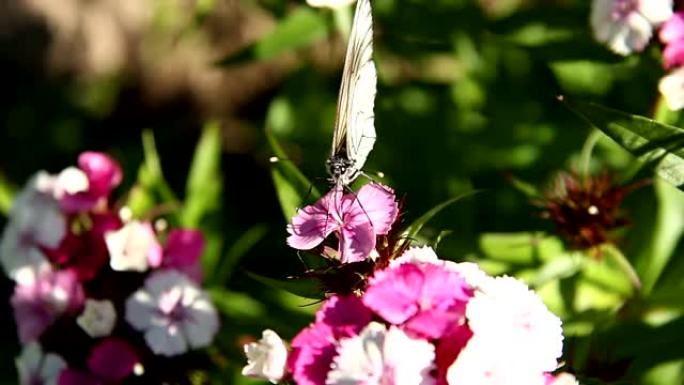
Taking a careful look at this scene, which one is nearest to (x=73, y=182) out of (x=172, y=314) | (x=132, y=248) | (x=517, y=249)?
(x=132, y=248)

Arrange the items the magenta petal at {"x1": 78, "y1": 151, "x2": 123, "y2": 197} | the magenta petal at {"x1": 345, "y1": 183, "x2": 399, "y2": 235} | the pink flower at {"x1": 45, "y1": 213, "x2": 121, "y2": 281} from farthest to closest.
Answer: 1. the magenta petal at {"x1": 78, "y1": 151, "x2": 123, "y2": 197}
2. the pink flower at {"x1": 45, "y1": 213, "x2": 121, "y2": 281}
3. the magenta petal at {"x1": 345, "y1": 183, "x2": 399, "y2": 235}

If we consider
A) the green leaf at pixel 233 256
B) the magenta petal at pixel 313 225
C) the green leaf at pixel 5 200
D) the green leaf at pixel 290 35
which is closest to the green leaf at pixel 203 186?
the green leaf at pixel 233 256

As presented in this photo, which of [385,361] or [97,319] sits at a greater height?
[385,361]

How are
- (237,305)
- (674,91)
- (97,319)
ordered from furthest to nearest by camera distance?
(237,305) < (97,319) < (674,91)

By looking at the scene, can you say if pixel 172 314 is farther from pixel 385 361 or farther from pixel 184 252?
pixel 385 361

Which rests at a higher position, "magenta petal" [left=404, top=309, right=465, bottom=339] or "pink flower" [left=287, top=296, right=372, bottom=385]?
"magenta petal" [left=404, top=309, right=465, bottom=339]

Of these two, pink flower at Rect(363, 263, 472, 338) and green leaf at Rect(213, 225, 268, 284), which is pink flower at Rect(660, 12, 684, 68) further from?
green leaf at Rect(213, 225, 268, 284)

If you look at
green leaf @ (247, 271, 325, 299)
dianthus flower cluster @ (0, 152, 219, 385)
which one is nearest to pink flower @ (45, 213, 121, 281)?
dianthus flower cluster @ (0, 152, 219, 385)

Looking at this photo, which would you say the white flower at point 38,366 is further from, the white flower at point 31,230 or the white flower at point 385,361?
the white flower at point 385,361
